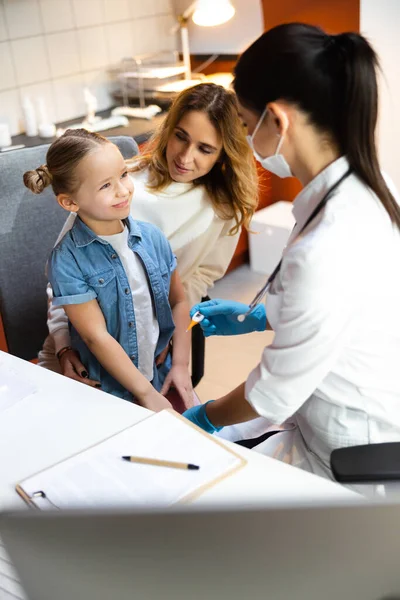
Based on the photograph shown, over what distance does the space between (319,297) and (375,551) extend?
64cm

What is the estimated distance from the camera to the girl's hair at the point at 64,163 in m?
1.36

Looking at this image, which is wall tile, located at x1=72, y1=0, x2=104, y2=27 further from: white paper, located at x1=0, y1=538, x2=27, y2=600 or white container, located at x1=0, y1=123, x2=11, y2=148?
white paper, located at x1=0, y1=538, x2=27, y2=600

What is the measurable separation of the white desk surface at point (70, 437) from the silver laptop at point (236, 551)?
1.67ft

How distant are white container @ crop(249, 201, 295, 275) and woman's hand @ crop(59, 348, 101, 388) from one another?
191 cm

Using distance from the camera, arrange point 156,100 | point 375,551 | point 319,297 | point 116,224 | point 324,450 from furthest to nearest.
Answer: point 156,100 < point 116,224 < point 324,450 < point 319,297 < point 375,551

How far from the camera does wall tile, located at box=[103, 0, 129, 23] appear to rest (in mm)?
3410

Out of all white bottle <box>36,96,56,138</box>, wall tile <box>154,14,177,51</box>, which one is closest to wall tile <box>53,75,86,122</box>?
white bottle <box>36,96,56,138</box>

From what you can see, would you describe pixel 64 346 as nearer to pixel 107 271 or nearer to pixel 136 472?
pixel 107 271

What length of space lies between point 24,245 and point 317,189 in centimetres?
86

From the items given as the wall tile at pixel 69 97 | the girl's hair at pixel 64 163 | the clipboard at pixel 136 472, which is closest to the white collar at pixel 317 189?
the clipboard at pixel 136 472

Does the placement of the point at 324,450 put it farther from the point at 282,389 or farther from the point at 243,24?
the point at 243,24

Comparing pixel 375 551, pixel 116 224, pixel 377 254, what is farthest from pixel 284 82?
pixel 375 551

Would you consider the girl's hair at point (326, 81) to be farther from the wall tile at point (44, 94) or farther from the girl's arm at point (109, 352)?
the wall tile at point (44, 94)

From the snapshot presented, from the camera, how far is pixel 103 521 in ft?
1.10
